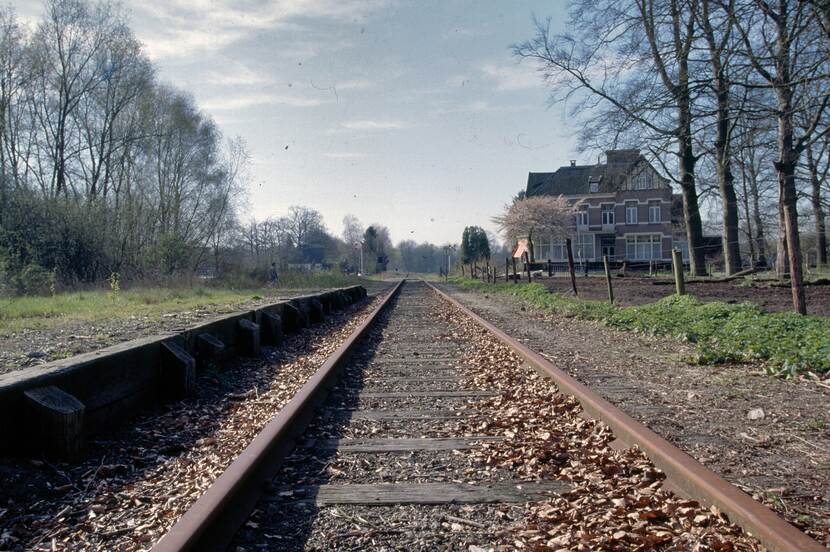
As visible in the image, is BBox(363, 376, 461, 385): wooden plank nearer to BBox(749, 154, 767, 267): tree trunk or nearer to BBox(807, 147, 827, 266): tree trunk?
BBox(807, 147, 827, 266): tree trunk

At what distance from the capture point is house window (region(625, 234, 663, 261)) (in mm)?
62281

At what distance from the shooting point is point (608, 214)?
210 feet

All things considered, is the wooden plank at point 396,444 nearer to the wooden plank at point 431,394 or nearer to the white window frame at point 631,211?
the wooden plank at point 431,394

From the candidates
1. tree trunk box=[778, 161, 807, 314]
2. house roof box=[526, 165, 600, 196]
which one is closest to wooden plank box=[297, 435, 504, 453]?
tree trunk box=[778, 161, 807, 314]

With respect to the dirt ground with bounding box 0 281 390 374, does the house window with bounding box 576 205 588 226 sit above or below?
above

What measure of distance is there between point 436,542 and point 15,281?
1924 cm

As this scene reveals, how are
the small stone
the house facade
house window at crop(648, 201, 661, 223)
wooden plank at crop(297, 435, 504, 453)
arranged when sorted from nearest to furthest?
wooden plank at crop(297, 435, 504, 453), the small stone, the house facade, house window at crop(648, 201, 661, 223)

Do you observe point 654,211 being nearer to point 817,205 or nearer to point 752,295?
point 817,205

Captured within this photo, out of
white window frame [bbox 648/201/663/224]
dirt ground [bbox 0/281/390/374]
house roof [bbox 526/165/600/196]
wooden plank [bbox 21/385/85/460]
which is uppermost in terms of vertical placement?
house roof [bbox 526/165/600/196]

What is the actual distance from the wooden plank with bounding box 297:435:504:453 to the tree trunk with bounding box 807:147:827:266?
1692cm

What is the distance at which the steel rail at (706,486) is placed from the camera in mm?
2203

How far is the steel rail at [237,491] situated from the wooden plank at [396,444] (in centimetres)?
21

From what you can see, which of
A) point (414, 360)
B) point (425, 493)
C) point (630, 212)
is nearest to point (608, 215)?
point (630, 212)

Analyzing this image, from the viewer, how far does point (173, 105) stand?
34.1m
